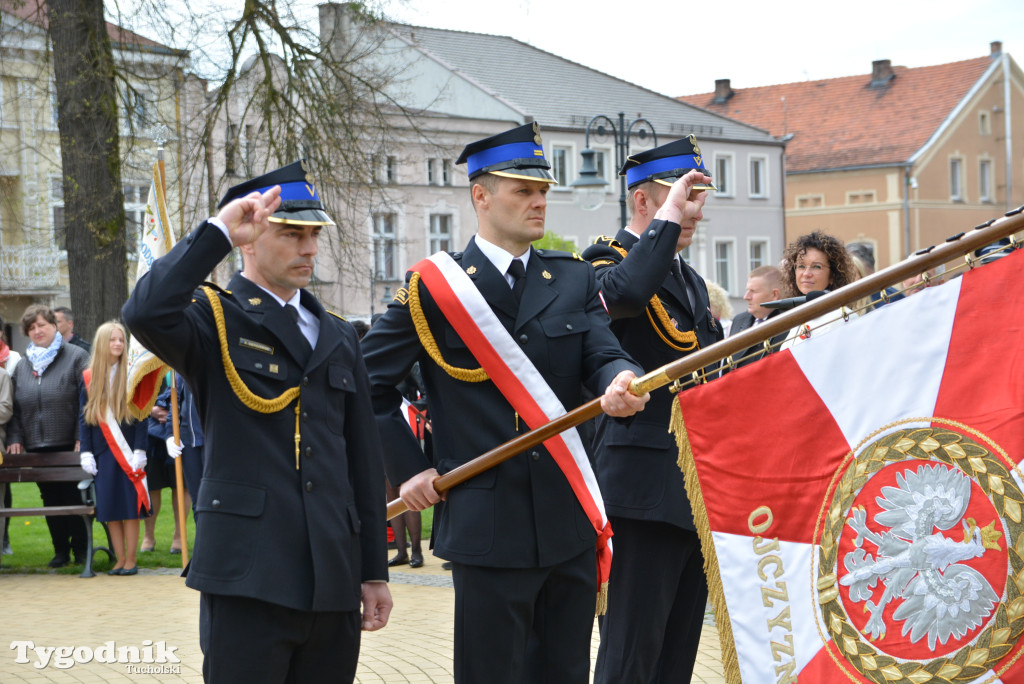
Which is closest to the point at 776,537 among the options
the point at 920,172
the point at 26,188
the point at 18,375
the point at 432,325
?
the point at 432,325

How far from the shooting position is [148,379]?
7258 mm

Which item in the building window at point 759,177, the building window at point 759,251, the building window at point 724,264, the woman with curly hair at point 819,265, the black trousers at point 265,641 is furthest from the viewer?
the building window at point 759,251

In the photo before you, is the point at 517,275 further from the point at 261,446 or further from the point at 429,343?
the point at 261,446

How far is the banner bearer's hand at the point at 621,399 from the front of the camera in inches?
150

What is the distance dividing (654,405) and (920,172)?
53.2 metres

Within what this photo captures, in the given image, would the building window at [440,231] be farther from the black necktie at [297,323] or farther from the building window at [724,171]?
the black necktie at [297,323]

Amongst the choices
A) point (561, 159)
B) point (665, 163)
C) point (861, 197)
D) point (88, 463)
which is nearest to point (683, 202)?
point (665, 163)

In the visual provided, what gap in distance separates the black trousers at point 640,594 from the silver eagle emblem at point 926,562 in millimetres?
1031

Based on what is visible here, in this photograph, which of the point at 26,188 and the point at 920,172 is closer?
the point at 26,188

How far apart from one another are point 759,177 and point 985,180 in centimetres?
1287

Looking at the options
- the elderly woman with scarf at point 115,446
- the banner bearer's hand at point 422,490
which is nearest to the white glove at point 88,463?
the elderly woman with scarf at point 115,446

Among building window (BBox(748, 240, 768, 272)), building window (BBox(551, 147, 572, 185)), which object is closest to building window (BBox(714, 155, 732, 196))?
building window (BBox(748, 240, 768, 272))

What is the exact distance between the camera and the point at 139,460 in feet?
34.3

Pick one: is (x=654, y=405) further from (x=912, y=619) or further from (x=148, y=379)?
(x=148, y=379)
